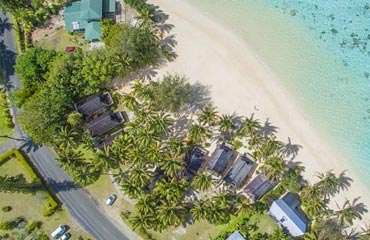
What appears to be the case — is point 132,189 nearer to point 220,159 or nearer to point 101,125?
point 101,125

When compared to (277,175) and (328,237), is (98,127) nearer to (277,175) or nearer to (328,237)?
(277,175)

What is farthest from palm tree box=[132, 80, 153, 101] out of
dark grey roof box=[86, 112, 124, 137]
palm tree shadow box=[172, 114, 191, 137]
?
palm tree shadow box=[172, 114, 191, 137]

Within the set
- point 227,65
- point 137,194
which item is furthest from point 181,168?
point 227,65

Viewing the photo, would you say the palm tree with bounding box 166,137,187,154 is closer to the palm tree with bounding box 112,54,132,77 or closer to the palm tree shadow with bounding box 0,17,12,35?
the palm tree with bounding box 112,54,132,77

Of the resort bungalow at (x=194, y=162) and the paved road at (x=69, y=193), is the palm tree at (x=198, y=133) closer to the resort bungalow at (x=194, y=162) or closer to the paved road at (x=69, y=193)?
the resort bungalow at (x=194, y=162)

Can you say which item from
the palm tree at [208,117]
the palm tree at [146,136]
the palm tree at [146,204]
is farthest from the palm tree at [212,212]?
the palm tree at [208,117]

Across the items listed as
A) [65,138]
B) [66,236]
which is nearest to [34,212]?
[66,236]
